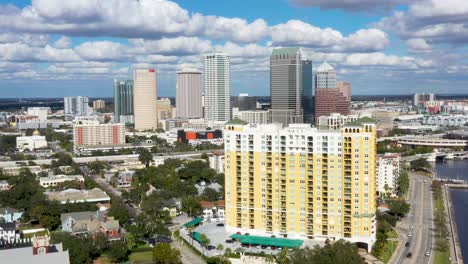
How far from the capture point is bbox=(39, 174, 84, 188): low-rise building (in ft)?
128

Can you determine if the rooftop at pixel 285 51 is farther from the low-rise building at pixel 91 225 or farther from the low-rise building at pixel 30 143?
the low-rise building at pixel 91 225

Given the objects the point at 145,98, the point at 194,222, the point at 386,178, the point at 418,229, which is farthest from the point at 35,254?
the point at 145,98

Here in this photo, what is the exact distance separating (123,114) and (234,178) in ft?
233

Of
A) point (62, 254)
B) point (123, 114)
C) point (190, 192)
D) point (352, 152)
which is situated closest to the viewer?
point (62, 254)

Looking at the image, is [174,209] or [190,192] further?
[190,192]

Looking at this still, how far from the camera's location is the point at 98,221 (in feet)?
85.1

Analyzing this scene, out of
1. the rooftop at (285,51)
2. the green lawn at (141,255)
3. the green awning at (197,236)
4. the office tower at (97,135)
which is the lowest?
the green lawn at (141,255)

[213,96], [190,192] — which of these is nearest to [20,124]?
[213,96]

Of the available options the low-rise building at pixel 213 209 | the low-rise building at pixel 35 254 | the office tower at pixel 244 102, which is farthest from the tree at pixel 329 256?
the office tower at pixel 244 102

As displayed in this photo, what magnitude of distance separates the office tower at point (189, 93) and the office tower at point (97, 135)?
25914 millimetres

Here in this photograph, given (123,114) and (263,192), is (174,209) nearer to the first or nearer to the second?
(263,192)

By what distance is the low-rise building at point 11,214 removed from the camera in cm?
2849

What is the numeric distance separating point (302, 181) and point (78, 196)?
15193 millimetres

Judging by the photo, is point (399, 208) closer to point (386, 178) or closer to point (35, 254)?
point (386, 178)
